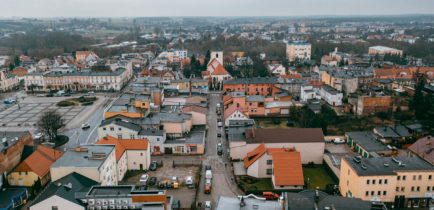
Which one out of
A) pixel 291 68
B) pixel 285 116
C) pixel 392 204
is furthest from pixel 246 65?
pixel 392 204

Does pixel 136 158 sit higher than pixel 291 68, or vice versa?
pixel 291 68

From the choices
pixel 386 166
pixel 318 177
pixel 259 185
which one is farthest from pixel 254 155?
pixel 386 166

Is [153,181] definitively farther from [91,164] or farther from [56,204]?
[56,204]

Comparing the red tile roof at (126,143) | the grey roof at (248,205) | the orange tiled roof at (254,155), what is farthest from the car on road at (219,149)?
the grey roof at (248,205)

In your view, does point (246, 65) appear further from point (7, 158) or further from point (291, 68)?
point (7, 158)

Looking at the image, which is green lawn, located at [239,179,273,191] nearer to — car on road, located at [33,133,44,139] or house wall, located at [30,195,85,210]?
house wall, located at [30,195,85,210]

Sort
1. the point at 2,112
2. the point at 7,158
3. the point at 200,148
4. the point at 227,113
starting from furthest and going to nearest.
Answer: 1. the point at 2,112
2. the point at 227,113
3. the point at 200,148
4. the point at 7,158

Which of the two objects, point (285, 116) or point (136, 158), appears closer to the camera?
point (136, 158)
